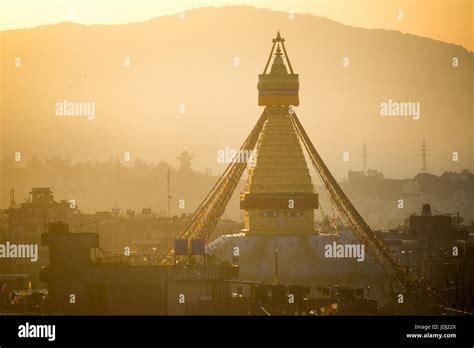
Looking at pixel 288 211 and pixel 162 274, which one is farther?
pixel 288 211

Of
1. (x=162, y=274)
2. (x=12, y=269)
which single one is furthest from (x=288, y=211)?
(x=162, y=274)

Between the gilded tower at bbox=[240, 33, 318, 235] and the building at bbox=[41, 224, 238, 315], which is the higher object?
the gilded tower at bbox=[240, 33, 318, 235]

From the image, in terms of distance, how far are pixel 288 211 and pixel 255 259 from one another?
27.3 ft

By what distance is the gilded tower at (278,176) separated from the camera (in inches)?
5571

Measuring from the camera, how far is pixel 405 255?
154m

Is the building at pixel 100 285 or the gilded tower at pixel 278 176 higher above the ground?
the gilded tower at pixel 278 176

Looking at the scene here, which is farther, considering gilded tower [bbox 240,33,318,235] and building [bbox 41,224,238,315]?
gilded tower [bbox 240,33,318,235]

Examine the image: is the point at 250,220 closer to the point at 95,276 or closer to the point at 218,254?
the point at 218,254

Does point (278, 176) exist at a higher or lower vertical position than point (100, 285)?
higher

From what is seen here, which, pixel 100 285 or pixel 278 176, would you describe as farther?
pixel 278 176

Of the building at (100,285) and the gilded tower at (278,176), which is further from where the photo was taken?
the gilded tower at (278,176)

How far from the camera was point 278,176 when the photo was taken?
144m

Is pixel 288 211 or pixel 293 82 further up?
pixel 293 82

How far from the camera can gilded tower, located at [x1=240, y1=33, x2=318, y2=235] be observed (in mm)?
141500
